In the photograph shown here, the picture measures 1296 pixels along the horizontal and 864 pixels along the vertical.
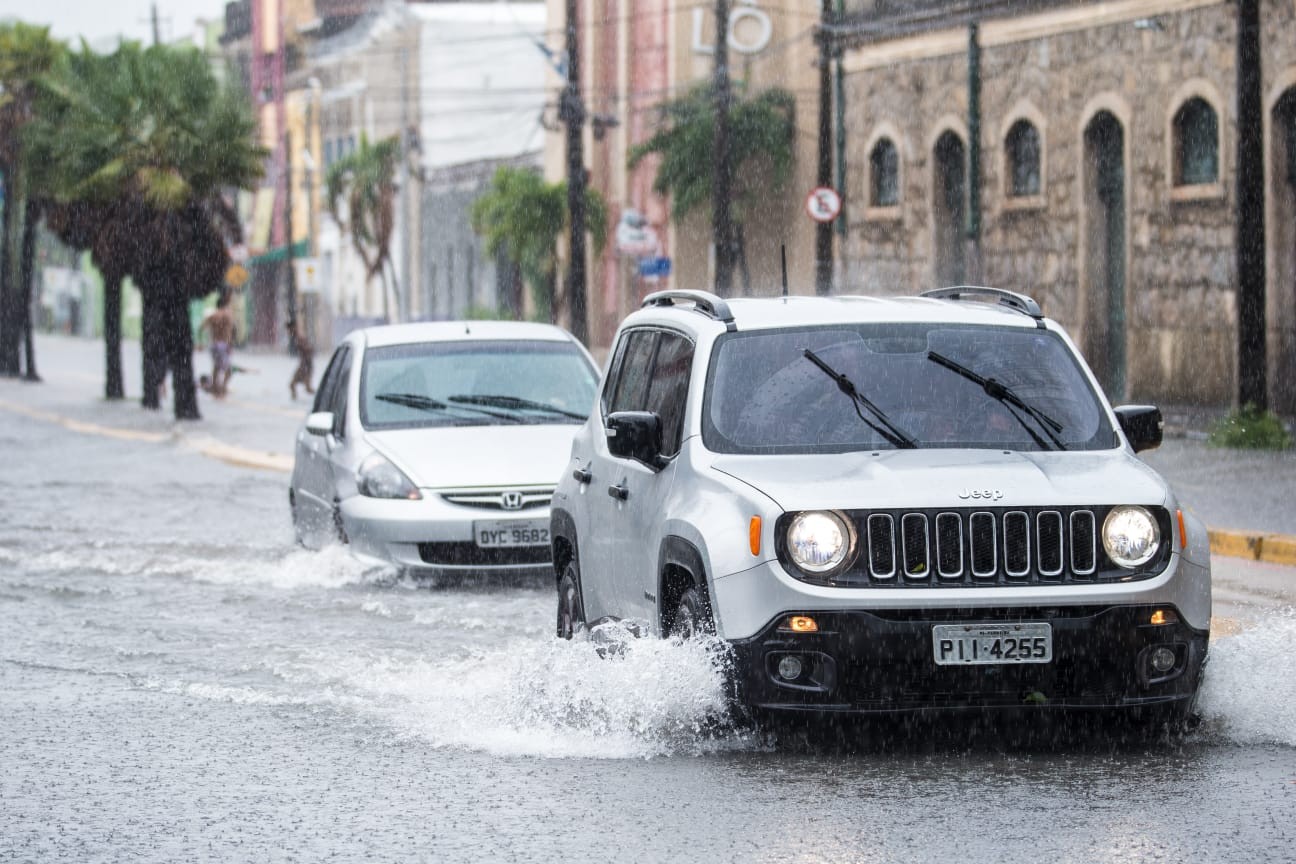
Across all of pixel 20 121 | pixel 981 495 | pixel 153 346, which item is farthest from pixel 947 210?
pixel 981 495

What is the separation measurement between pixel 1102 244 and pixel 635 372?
25.7 meters

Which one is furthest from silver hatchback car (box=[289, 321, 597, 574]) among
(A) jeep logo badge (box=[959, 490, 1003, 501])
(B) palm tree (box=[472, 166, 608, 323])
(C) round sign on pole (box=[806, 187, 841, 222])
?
(B) palm tree (box=[472, 166, 608, 323])

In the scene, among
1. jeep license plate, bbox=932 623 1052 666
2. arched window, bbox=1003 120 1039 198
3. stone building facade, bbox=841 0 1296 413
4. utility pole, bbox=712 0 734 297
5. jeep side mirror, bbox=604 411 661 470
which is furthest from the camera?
arched window, bbox=1003 120 1039 198

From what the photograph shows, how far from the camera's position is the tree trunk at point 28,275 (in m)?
50.8

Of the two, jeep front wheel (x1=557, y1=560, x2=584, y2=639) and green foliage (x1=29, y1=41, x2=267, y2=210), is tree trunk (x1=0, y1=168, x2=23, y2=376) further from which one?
jeep front wheel (x1=557, y1=560, x2=584, y2=639)

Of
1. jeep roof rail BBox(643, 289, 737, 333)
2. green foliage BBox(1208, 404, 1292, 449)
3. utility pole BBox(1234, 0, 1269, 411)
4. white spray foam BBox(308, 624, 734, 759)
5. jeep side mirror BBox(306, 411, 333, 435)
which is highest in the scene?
utility pole BBox(1234, 0, 1269, 411)

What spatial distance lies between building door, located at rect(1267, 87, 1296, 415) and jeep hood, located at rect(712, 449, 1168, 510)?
22.5 meters

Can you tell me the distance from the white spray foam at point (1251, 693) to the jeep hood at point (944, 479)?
0.79 metres

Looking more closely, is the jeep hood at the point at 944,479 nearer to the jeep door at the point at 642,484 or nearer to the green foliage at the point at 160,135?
the jeep door at the point at 642,484

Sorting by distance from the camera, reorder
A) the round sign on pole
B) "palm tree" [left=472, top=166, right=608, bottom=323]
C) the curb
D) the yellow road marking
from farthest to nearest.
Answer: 1. "palm tree" [left=472, top=166, right=608, bottom=323]
2. the round sign on pole
3. the yellow road marking
4. the curb

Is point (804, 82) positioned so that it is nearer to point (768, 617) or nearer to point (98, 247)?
point (98, 247)

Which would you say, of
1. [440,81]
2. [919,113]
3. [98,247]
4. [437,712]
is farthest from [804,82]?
[437,712]

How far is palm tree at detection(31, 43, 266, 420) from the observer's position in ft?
119

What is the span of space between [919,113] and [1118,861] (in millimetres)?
34090
